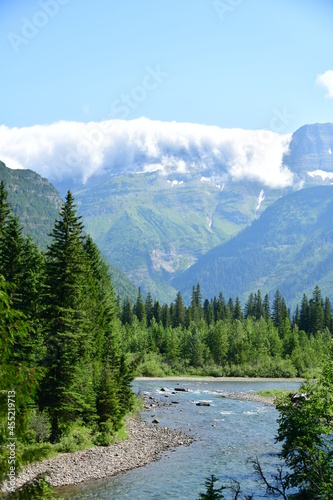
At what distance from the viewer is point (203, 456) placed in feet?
144

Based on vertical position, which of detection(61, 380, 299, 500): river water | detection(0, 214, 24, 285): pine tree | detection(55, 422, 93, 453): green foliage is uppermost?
detection(0, 214, 24, 285): pine tree

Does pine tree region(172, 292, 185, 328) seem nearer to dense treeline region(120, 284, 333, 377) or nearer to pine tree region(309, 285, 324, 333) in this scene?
dense treeline region(120, 284, 333, 377)

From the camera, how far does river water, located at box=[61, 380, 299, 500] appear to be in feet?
111

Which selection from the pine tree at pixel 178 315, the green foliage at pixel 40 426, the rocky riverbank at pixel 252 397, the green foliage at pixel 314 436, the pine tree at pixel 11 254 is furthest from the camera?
the pine tree at pixel 178 315

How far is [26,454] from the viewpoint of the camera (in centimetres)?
1298

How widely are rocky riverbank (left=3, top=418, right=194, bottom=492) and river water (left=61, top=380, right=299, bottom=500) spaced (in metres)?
1.10

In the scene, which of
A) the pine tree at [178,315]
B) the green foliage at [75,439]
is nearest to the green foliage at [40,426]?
the green foliage at [75,439]

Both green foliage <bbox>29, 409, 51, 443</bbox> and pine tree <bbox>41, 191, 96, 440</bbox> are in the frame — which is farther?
pine tree <bbox>41, 191, 96, 440</bbox>

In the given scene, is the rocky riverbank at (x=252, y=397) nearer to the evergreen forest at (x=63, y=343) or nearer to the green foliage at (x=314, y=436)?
the evergreen forest at (x=63, y=343)

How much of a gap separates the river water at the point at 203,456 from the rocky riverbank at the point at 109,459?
43.2 inches

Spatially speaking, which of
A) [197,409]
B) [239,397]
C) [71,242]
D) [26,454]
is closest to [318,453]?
[26,454]

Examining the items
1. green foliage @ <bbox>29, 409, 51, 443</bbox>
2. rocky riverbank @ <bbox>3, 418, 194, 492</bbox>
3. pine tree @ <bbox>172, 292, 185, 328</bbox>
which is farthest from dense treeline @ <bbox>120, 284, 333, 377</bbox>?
green foliage @ <bbox>29, 409, 51, 443</bbox>

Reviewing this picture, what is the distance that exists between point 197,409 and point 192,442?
23.6 meters

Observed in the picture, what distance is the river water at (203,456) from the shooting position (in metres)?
33.9
